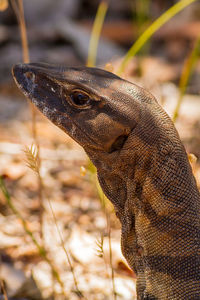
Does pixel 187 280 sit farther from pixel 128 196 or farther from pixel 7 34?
pixel 7 34

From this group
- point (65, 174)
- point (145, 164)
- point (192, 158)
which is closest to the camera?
point (145, 164)

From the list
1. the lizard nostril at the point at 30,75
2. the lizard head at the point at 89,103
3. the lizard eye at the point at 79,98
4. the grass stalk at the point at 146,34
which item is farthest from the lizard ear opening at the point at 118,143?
the grass stalk at the point at 146,34

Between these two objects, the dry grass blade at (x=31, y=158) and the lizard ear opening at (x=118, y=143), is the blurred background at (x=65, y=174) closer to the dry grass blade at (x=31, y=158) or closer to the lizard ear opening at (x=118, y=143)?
the dry grass blade at (x=31, y=158)

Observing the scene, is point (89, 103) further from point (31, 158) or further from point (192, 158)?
point (192, 158)

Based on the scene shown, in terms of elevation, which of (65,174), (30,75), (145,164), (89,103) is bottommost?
(145,164)

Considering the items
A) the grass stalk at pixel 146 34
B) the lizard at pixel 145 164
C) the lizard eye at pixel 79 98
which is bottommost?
the lizard at pixel 145 164

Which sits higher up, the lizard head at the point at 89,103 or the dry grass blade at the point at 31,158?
the lizard head at the point at 89,103

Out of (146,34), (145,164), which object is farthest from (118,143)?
(146,34)

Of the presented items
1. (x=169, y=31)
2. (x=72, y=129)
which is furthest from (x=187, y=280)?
(x=169, y=31)
